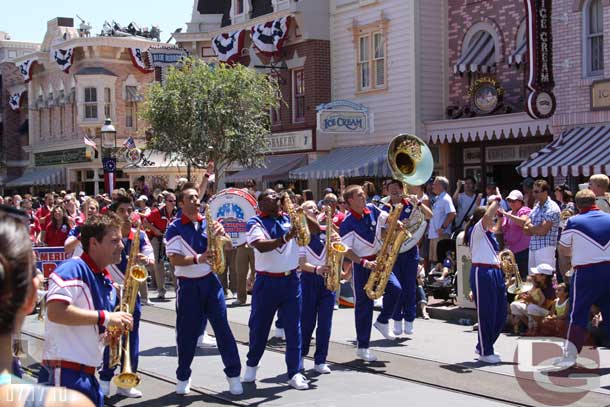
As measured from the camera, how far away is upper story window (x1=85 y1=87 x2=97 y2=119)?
39.8 m

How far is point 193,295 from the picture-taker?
8266mm

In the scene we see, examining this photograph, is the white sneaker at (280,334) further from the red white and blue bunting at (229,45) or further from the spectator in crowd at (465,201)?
the red white and blue bunting at (229,45)

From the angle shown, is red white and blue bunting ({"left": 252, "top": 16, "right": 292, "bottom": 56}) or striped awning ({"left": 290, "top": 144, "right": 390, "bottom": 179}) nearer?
striped awning ({"left": 290, "top": 144, "right": 390, "bottom": 179})

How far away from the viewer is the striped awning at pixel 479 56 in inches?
842

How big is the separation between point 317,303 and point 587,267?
2.75 m

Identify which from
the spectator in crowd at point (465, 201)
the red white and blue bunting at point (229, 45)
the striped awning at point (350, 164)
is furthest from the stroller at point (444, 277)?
the red white and blue bunting at point (229, 45)

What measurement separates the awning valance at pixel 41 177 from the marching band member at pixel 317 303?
3456 cm

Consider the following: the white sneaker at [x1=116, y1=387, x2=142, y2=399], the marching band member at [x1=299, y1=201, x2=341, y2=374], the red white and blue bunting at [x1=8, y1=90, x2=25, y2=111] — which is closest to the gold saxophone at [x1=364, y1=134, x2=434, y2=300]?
the marching band member at [x1=299, y1=201, x2=341, y2=374]

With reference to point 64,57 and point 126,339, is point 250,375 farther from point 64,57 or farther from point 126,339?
point 64,57

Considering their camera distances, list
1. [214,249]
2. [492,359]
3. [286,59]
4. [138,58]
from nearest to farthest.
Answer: [214,249]
[492,359]
[286,59]
[138,58]

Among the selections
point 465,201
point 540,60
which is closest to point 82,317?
point 465,201

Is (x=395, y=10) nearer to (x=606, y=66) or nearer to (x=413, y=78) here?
(x=413, y=78)

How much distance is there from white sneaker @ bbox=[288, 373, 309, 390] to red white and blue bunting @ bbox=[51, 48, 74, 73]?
111 ft

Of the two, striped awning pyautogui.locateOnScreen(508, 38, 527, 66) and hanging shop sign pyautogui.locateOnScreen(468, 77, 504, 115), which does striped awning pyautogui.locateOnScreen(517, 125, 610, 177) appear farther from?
striped awning pyautogui.locateOnScreen(508, 38, 527, 66)
